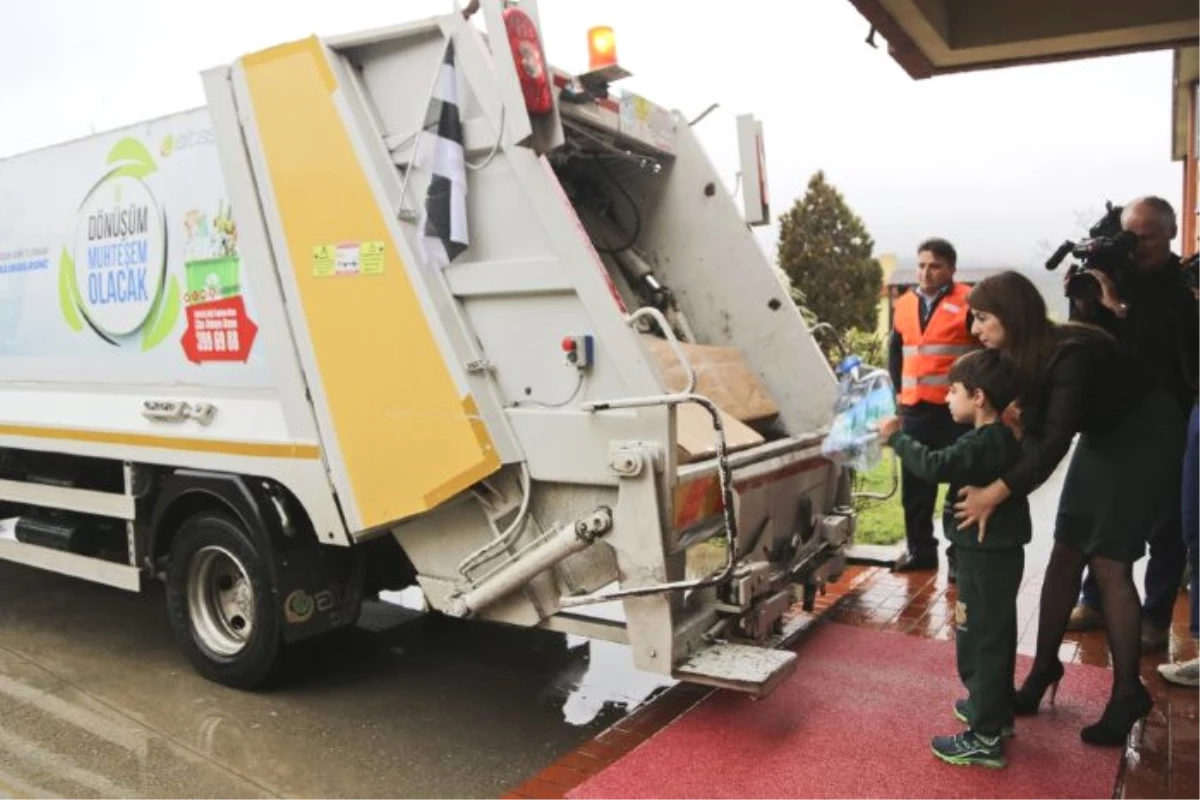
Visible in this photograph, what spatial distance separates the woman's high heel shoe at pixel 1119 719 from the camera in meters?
3.12

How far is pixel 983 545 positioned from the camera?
9.66ft

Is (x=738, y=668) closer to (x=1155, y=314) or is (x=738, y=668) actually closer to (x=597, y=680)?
(x=597, y=680)

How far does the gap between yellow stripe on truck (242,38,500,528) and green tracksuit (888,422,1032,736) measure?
147 centimetres

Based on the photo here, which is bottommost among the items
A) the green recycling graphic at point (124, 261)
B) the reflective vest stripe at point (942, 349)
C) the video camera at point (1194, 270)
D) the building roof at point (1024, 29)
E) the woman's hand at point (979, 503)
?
the woman's hand at point (979, 503)

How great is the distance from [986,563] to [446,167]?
2.21m

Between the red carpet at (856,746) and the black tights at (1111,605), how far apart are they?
28 cm

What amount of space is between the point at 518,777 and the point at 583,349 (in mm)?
1586

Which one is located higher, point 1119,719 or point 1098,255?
point 1098,255

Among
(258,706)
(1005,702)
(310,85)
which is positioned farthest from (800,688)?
(310,85)

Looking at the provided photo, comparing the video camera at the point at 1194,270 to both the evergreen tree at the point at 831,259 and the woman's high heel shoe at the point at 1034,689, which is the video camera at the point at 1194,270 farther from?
the evergreen tree at the point at 831,259

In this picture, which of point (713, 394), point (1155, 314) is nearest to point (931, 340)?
point (713, 394)

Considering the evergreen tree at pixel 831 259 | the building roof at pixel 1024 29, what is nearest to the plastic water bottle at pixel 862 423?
the building roof at pixel 1024 29

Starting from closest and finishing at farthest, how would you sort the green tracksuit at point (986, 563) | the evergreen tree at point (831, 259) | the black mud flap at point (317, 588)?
the green tracksuit at point (986, 563) → the black mud flap at point (317, 588) → the evergreen tree at point (831, 259)

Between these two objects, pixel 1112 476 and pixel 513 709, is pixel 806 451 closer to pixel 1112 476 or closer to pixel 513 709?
pixel 1112 476
